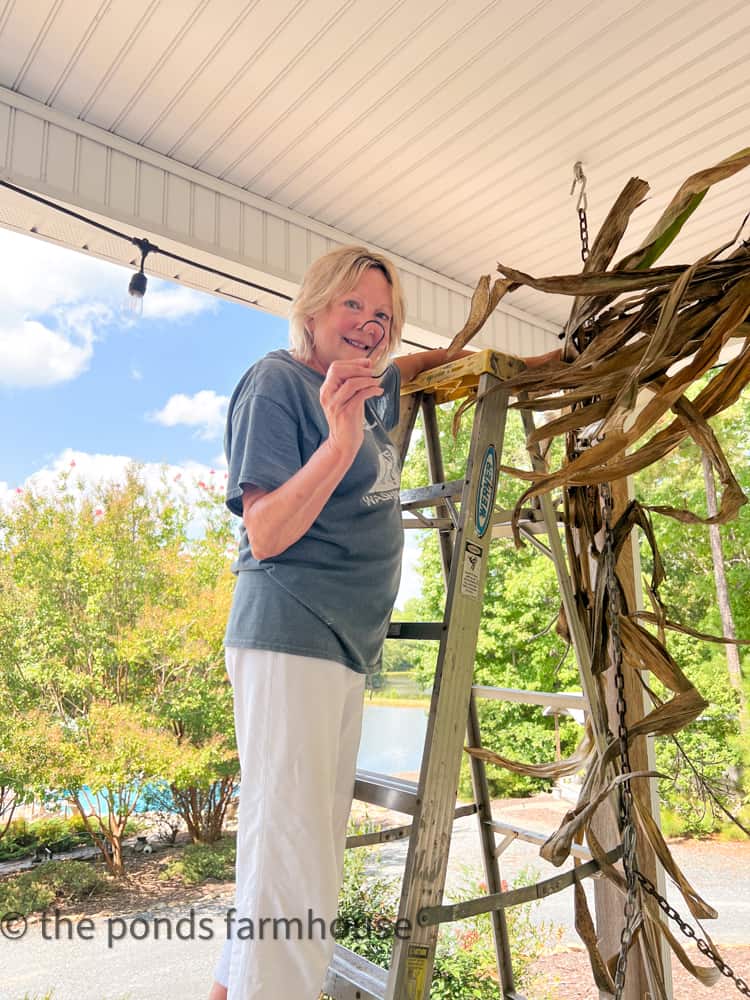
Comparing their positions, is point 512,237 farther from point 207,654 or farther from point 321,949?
point 207,654

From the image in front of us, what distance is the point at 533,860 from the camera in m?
4.16

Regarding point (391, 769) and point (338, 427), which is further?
point (391, 769)

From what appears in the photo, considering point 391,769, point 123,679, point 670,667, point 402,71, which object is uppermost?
point 402,71

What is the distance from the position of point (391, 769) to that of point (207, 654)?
1.17 metres

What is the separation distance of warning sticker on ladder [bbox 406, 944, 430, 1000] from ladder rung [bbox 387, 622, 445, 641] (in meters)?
0.39

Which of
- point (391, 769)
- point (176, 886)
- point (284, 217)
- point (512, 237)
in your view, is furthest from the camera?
point (391, 769)

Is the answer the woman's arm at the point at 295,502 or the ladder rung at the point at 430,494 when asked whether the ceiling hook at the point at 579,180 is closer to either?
the ladder rung at the point at 430,494

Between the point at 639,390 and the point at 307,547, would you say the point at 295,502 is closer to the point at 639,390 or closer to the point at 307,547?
the point at 307,547

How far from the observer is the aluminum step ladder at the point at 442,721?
87 centimetres

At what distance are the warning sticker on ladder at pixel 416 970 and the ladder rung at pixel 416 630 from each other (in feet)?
1.28

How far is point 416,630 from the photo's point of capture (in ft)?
3.69

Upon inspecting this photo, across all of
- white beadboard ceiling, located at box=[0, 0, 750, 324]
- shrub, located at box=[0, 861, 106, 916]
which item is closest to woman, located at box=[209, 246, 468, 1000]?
white beadboard ceiling, located at box=[0, 0, 750, 324]

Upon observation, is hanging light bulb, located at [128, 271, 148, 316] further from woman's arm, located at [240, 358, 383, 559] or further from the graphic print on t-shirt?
woman's arm, located at [240, 358, 383, 559]

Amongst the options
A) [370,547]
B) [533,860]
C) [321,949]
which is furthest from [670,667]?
[533,860]
